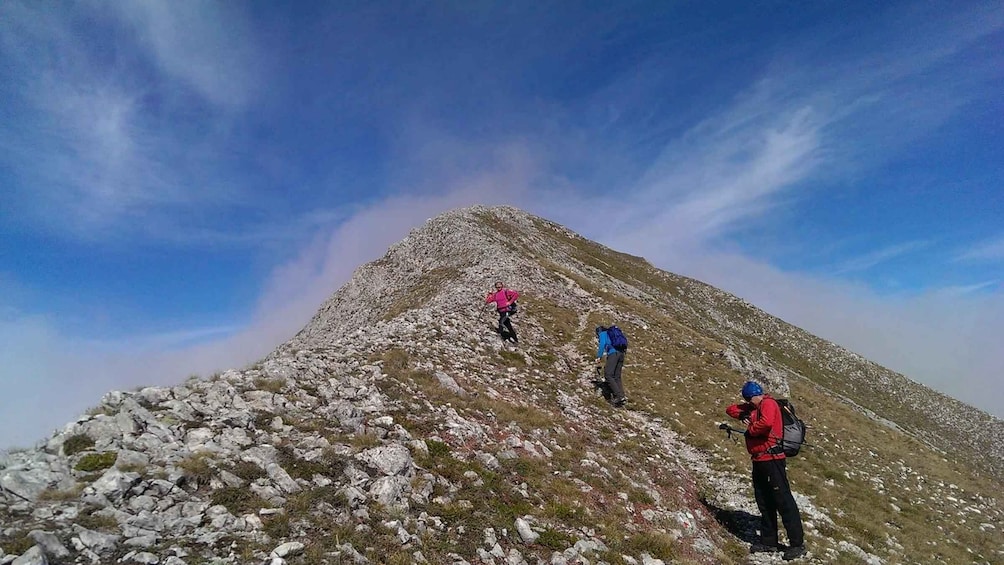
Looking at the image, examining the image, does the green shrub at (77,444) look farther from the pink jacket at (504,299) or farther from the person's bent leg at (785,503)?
the pink jacket at (504,299)

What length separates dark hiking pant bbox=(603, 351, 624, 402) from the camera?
74.7 feet

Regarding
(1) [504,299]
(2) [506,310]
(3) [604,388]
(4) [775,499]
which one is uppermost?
(1) [504,299]

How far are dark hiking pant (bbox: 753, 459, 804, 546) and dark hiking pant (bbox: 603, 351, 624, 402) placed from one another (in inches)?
402

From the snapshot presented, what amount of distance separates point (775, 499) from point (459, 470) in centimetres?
832

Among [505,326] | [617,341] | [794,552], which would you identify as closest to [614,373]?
[617,341]

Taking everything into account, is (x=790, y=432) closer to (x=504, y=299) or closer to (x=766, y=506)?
(x=766, y=506)

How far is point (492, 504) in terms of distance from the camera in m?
11.0

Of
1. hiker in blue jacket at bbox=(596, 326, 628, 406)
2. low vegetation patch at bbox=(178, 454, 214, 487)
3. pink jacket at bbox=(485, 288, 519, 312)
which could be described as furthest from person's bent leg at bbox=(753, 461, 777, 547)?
pink jacket at bbox=(485, 288, 519, 312)

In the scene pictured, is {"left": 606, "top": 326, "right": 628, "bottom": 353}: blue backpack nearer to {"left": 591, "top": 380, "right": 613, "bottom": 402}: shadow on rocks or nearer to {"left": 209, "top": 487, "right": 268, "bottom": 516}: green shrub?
{"left": 591, "top": 380, "right": 613, "bottom": 402}: shadow on rocks

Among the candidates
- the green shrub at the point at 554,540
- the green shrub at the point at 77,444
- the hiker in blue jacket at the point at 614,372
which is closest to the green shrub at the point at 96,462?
the green shrub at the point at 77,444

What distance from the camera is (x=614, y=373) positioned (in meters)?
23.0

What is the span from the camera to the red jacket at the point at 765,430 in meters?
12.0

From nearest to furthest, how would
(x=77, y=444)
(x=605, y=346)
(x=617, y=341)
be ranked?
(x=77, y=444) → (x=617, y=341) → (x=605, y=346)

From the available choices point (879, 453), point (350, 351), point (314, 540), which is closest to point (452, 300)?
point (350, 351)
